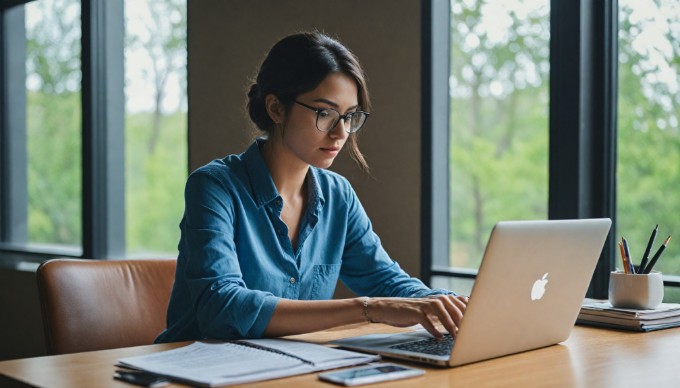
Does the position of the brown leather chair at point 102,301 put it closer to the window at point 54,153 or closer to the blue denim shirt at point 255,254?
the blue denim shirt at point 255,254

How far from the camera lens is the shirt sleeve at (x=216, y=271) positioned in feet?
5.11

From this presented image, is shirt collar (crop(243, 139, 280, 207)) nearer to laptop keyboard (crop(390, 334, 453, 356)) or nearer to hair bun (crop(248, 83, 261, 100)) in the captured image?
hair bun (crop(248, 83, 261, 100))

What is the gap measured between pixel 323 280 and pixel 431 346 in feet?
1.75

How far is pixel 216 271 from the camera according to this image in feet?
5.30

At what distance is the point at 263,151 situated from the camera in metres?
1.99

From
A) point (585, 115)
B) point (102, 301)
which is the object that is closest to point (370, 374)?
point (102, 301)

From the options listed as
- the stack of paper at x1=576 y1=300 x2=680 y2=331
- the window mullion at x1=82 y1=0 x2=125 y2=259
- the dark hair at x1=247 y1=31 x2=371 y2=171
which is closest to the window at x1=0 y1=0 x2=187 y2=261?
the window mullion at x1=82 y1=0 x2=125 y2=259

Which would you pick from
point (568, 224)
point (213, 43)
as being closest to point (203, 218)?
point (568, 224)

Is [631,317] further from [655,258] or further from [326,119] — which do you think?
[326,119]

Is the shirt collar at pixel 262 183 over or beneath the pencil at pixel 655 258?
over

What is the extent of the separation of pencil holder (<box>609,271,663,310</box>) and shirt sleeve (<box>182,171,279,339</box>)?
30.4 inches

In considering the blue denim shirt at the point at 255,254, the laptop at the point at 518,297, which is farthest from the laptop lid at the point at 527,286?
the blue denim shirt at the point at 255,254

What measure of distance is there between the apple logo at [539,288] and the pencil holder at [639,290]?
0.42 meters

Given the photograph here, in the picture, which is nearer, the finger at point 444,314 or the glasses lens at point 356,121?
the finger at point 444,314
